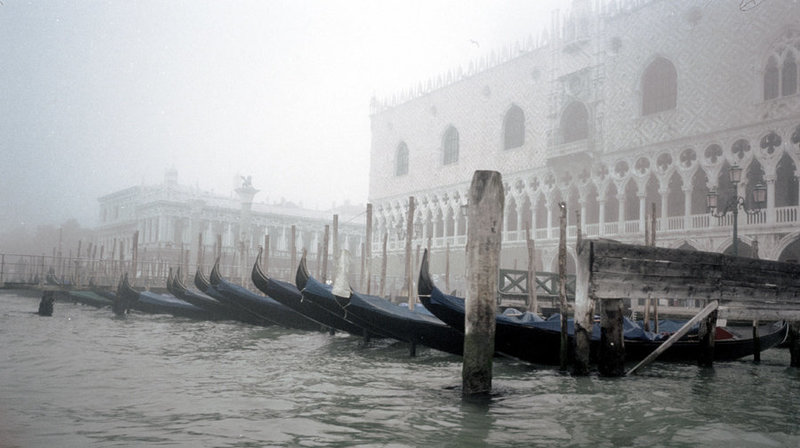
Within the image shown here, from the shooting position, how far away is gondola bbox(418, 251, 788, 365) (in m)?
5.55

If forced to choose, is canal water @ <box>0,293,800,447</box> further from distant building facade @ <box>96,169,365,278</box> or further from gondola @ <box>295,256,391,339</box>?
distant building facade @ <box>96,169,365,278</box>

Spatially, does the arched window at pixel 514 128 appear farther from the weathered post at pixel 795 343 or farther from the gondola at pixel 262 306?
the weathered post at pixel 795 343

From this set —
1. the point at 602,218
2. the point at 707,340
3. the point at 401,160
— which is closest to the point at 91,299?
the point at 401,160

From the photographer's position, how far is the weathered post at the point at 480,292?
14.0ft

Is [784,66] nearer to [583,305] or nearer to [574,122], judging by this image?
[574,122]

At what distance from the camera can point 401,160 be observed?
1004 inches

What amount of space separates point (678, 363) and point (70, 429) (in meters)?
5.54

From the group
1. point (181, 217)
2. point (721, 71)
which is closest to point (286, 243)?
point (181, 217)

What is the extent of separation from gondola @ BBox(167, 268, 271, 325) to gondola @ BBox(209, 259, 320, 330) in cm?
45

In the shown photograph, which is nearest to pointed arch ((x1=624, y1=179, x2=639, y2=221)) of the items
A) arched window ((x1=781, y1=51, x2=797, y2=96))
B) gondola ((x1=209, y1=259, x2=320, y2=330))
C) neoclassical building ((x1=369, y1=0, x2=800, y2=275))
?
neoclassical building ((x1=369, y1=0, x2=800, y2=275))

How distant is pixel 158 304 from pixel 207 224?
20619 millimetres

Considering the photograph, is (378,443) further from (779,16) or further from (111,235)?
(111,235)

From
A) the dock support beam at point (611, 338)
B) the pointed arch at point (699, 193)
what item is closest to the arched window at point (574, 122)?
the pointed arch at point (699, 193)

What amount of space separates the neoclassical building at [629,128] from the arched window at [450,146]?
2.0 inches
